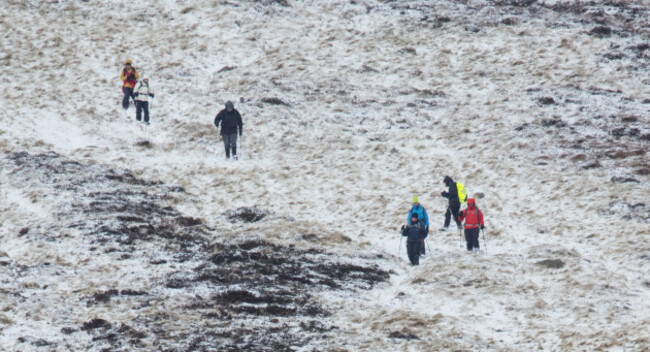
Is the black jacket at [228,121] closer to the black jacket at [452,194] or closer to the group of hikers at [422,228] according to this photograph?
the black jacket at [452,194]

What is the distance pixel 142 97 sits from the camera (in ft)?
114

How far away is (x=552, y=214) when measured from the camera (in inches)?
1029

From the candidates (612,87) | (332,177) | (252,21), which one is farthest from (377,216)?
(252,21)

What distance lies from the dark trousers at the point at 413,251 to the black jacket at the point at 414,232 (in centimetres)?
14

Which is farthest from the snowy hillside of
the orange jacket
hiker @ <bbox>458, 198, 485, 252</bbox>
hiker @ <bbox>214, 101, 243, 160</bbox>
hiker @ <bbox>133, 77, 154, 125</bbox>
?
the orange jacket

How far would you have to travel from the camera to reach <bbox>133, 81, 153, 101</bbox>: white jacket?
34353 mm

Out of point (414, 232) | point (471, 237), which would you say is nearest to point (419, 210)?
point (414, 232)

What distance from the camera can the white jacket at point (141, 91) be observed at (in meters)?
34.4

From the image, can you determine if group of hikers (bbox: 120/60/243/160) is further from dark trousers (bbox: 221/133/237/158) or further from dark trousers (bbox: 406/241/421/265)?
dark trousers (bbox: 406/241/421/265)

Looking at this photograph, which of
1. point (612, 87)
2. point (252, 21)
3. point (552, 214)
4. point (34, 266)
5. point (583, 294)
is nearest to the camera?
point (583, 294)

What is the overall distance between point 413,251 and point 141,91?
1730 centimetres

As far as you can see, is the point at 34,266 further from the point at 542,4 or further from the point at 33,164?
the point at 542,4

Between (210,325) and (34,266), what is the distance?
6.72 m

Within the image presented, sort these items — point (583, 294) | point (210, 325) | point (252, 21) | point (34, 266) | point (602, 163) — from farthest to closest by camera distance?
point (252, 21), point (602, 163), point (34, 266), point (583, 294), point (210, 325)
